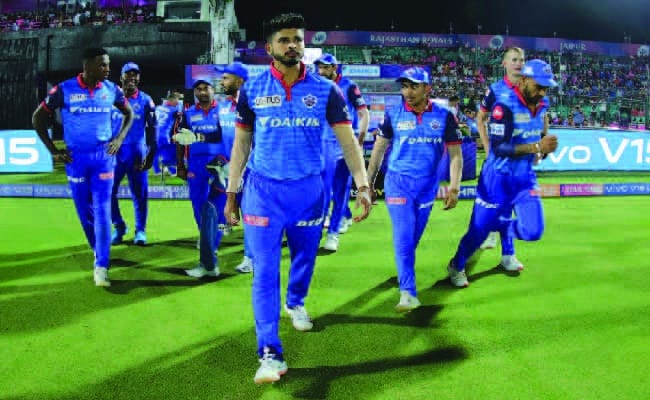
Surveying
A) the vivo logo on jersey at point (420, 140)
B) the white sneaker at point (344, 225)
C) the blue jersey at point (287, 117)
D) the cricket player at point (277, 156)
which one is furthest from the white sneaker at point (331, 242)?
the blue jersey at point (287, 117)

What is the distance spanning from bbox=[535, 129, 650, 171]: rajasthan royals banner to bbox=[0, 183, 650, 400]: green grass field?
7.56 metres

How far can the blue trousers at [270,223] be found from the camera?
3801 millimetres

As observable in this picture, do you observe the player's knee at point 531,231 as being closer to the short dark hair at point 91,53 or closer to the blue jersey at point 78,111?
the blue jersey at point 78,111

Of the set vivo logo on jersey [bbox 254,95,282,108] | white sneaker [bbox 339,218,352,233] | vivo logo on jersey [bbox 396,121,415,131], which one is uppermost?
vivo logo on jersey [bbox 254,95,282,108]

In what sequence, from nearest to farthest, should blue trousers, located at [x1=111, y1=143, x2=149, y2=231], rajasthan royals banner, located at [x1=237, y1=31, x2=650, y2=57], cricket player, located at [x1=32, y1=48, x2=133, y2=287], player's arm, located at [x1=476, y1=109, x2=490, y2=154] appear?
cricket player, located at [x1=32, y1=48, x2=133, y2=287] < player's arm, located at [x1=476, y1=109, x2=490, y2=154] < blue trousers, located at [x1=111, y1=143, x2=149, y2=231] < rajasthan royals banner, located at [x1=237, y1=31, x2=650, y2=57]

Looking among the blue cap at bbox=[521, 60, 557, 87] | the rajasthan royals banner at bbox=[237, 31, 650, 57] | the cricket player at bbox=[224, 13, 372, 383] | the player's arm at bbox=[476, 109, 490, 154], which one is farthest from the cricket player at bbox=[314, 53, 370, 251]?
the rajasthan royals banner at bbox=[237, 31, 650, 57]

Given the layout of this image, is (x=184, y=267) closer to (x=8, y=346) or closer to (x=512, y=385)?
(x=8, y=346)

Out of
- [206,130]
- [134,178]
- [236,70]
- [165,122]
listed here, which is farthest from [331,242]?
[165,122]

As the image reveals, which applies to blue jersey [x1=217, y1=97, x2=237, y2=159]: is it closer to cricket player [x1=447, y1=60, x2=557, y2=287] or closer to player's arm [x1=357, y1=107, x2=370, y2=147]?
player's arm [x1=357, y1=107, x2=370, y2=147]

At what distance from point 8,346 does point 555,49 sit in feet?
155

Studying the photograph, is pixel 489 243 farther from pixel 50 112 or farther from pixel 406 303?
pixel 50 112

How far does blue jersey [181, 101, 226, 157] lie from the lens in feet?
22.4

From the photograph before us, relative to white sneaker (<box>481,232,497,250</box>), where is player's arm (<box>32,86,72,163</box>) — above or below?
above

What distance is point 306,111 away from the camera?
12.5 ft
